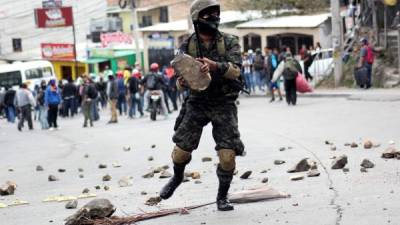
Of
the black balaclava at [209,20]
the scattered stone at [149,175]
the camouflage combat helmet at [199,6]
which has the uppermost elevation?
the camouflage combat helmet at [199,6]

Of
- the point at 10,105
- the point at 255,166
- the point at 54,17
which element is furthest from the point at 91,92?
the point at 54,17

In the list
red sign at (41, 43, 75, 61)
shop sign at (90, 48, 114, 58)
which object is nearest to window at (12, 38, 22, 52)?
red sign at (41, 43, 75, 61)

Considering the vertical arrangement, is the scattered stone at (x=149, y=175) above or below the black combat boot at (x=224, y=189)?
below

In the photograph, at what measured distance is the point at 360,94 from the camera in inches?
1034

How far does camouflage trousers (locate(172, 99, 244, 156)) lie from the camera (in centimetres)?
727

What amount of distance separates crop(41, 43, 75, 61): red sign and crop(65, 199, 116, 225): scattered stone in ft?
167

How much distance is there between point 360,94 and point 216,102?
19543mm

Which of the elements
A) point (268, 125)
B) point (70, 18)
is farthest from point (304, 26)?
point (268, 125)

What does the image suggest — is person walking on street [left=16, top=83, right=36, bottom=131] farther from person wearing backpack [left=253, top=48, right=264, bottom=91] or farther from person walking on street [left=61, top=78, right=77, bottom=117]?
person wearing backpack [left=253, top=48, right=264, bottom=91]

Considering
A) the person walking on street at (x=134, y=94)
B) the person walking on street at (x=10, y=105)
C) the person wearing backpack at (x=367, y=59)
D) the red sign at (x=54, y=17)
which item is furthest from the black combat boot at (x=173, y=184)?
the red sign at (x=54, y=17)

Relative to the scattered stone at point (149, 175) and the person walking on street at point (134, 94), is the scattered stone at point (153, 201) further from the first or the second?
the person walking on street at point (134, 94)

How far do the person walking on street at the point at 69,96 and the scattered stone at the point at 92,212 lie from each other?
28741 millimetres

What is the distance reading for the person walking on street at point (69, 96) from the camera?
117 ft

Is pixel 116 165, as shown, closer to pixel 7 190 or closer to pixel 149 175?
pixel 149 175
